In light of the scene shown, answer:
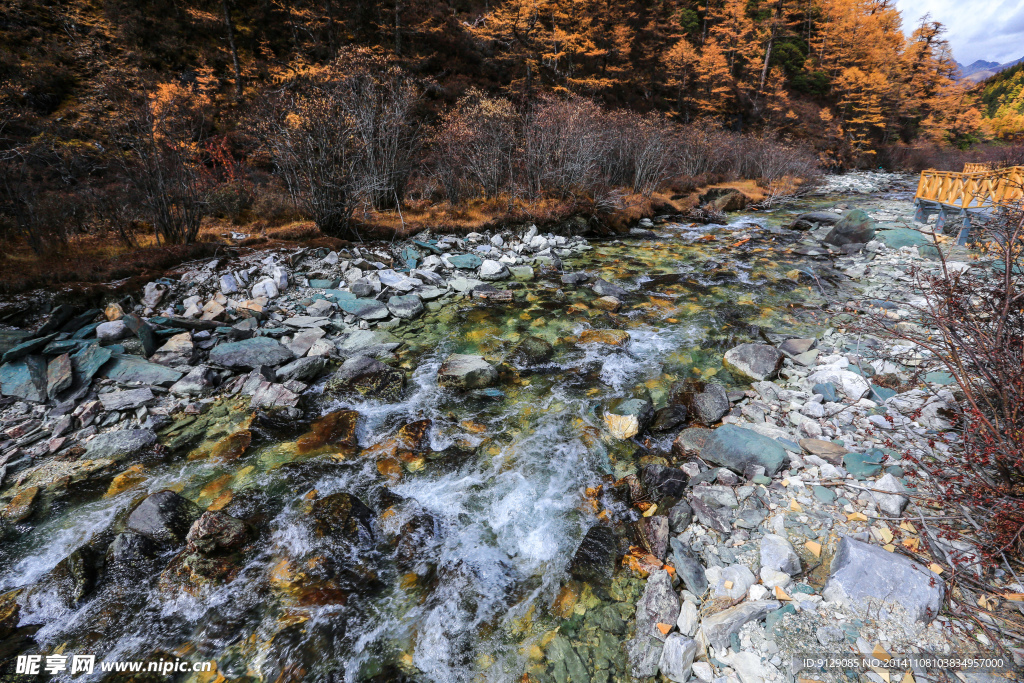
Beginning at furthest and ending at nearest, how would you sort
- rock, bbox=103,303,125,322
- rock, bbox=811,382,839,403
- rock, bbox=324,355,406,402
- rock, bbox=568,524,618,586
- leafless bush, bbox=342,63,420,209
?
leafless bush, bbox=342,63,420,209 < rock, bbox=103,303,125,322 < rock, bbox=324,355,406,402 < rock, bbox=811,382,839,403 < rock, bbox=568,524,618,586

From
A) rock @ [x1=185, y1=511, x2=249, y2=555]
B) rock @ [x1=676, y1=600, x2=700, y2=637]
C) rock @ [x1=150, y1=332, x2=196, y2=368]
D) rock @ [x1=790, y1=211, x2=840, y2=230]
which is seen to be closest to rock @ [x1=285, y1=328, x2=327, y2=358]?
rock @ [x1=150, y1=332, x2=196, y2=368]

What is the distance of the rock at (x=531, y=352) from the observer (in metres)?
5.61

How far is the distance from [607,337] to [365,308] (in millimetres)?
4179

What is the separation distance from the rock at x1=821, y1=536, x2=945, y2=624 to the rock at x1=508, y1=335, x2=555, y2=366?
3.77 meters

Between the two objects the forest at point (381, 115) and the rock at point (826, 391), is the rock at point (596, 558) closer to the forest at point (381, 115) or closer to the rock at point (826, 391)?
the rock at point (826, 391)

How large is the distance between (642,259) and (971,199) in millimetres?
6861

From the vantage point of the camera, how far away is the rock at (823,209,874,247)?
1034 centimetres

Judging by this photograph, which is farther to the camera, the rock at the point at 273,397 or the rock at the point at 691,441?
the rock at the point at 273,397

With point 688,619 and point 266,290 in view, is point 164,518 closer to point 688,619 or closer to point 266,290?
point 688,619

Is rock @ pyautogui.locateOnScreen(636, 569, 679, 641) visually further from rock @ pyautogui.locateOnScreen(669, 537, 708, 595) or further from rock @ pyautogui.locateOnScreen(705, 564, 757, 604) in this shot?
rock @ pyautogui.locateOnScreen(705, 564, 757, 604)

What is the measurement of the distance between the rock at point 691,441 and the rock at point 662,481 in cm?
34

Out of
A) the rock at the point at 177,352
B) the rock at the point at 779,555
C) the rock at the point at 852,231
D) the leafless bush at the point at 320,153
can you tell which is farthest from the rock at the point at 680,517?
the rock at the point at 852,231

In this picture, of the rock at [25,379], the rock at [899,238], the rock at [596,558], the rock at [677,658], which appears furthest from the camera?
the rock at [899,238]

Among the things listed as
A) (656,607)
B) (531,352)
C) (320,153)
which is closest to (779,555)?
(656,607)
